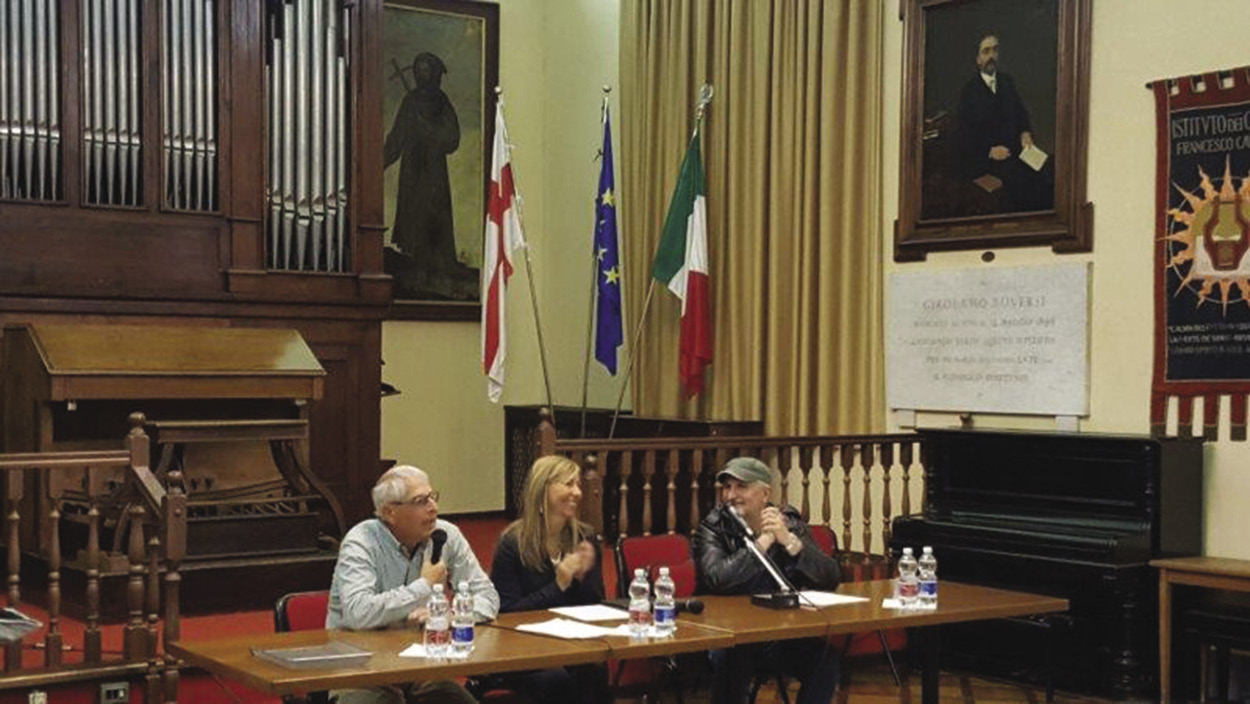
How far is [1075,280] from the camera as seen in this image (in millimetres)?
Result: 8695

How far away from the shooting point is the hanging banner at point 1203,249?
7953 mm

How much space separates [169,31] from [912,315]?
4.45 meters

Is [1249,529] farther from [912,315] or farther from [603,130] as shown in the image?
[603,130]

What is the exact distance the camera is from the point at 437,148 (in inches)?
479

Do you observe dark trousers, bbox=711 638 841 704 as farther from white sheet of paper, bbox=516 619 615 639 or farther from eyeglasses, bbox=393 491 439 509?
eyeglasses, bbox=393 491 439 509

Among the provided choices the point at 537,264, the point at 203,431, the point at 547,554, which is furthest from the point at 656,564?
the point at 537,264

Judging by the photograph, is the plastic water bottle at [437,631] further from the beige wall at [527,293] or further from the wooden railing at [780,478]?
the beige wall at [527,293]

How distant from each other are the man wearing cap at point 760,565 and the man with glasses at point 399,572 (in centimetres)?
98

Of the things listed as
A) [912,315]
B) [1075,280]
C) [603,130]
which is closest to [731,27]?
[603,130]

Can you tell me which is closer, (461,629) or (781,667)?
(461,629)

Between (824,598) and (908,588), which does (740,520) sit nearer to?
(824,598)

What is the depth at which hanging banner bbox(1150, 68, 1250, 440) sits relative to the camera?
313 inches

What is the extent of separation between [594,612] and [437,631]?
962mm

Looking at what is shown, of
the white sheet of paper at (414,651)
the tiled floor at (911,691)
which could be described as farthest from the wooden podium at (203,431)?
the white sheet of paper at (414,651)
